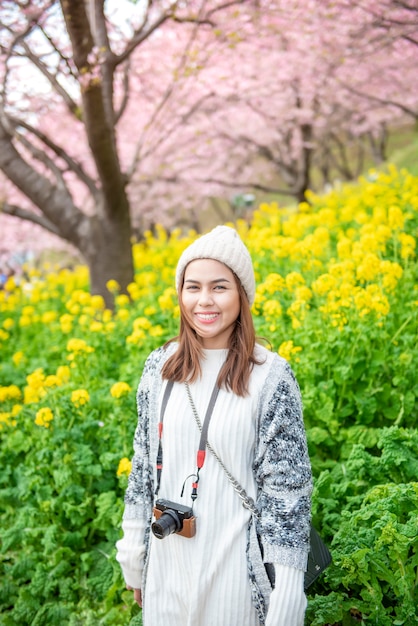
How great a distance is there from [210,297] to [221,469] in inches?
22.3

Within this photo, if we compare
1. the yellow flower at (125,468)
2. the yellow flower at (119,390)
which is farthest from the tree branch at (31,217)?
the yellow flower at (125,468)

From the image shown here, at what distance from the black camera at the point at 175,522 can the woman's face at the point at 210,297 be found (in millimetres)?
575

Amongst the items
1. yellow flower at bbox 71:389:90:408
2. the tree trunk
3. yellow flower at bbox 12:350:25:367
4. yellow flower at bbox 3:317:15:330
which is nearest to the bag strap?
yellow flower at bbox 71:389:90:408

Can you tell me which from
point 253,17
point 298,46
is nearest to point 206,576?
point 253,17

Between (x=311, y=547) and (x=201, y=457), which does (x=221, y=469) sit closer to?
(x=201, y=457)

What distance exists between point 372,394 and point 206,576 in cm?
187

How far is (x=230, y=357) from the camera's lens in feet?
6.23

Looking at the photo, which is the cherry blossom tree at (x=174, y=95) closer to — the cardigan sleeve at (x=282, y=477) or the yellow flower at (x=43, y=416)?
the yellow flower at (x=43, y=416)

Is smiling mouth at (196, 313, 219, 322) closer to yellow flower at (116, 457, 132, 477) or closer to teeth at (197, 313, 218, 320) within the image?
teeth at (197, 313, 218, 320)

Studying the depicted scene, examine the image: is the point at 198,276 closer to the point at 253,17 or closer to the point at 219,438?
the point at 219,438

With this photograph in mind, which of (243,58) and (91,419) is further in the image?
(243,58)

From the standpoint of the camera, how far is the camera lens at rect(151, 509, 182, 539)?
1746 millimetres

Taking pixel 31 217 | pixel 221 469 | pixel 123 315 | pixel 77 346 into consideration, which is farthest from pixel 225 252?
pixel 31 217

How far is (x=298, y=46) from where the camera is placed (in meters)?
9.15
